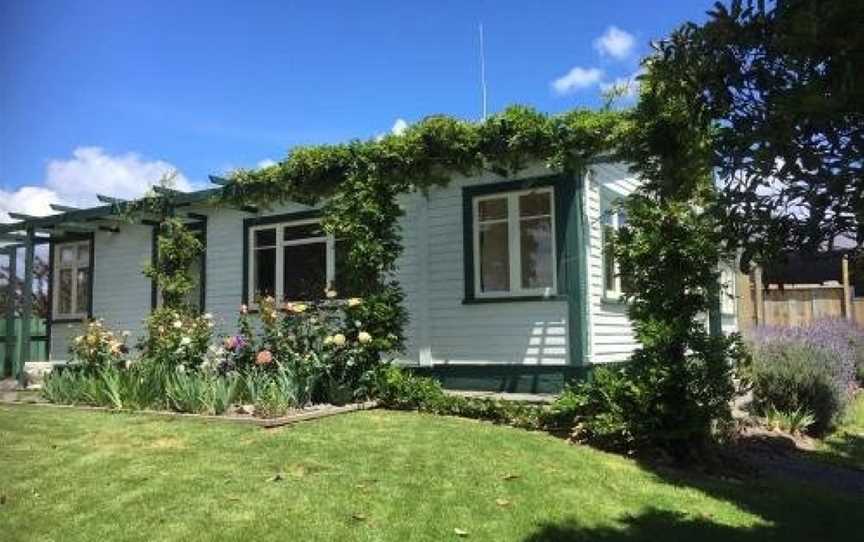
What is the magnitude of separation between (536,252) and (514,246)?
339 mm

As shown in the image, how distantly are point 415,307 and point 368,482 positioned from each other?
6.19 metres

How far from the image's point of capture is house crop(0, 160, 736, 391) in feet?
39.0

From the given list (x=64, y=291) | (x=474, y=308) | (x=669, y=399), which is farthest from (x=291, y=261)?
(x=669, y=399)

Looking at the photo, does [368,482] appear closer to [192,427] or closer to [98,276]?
[192,427]

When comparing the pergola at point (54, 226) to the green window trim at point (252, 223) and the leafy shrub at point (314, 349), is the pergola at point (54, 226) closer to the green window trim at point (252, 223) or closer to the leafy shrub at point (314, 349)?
the green window trim at point (252, 223)

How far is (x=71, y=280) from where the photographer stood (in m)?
19.3

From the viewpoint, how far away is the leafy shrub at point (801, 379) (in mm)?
11555

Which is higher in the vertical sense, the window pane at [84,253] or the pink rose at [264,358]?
the window pane at [84,253]

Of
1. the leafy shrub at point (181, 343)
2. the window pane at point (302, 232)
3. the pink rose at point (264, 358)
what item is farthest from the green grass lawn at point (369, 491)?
the window pane at point (302, 232)

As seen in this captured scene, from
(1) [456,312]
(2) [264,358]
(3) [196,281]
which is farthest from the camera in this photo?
(3) [196,281]

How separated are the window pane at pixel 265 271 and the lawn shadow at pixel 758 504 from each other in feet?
28.5

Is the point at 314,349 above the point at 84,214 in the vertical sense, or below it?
below

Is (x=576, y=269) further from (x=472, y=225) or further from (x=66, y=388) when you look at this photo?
(x=66, y=388)

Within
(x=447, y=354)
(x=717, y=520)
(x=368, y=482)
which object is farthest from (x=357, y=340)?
(x=717, y=520)
